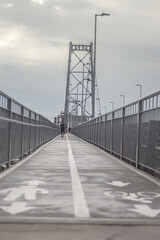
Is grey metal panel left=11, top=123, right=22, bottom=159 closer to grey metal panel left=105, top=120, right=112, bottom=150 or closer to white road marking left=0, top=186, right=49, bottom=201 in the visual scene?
white road marking left=0, top=186, right=49, bottom=201

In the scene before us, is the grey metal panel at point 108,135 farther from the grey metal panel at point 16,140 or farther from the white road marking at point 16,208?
the white road marking at point 16,208

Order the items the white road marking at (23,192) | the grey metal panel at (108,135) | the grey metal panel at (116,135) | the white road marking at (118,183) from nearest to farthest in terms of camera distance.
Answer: the white road marking at (23,192) < the white road marking at (118,183) < the grey metal panel at (116,135) < the grey metal panel at (108,135)

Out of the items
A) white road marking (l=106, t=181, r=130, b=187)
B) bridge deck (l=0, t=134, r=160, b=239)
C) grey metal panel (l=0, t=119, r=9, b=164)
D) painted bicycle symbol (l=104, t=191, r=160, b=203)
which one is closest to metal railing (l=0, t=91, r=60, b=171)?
grey metal panel (l=0, t=119, r=9, b=164)

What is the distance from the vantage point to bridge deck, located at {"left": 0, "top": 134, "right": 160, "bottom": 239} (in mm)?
4961

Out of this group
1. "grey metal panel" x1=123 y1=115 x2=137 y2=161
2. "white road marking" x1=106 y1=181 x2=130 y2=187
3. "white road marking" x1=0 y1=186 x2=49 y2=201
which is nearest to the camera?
"white road marking" x1=0 y1=186 x2=49 y2=201

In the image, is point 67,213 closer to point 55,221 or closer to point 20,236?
point 55,221

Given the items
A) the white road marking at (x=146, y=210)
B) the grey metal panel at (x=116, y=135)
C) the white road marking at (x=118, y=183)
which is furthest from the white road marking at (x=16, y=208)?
the grey metal panel at (x=116, y=135)

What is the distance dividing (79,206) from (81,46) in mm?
87923

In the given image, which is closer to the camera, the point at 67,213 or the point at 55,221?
the point at 55,221

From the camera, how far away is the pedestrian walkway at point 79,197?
5008 millimetres

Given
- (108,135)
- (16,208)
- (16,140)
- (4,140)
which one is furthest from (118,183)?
(108,135)

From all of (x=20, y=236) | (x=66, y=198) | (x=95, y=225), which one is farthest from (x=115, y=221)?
(x=66, y=198)

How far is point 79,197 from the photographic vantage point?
6.33m

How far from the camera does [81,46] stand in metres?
91.8
